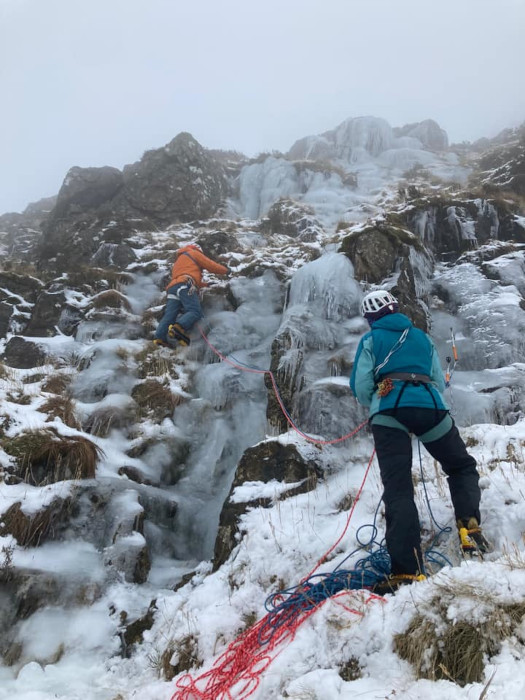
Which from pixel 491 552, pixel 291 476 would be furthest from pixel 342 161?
pixel 491 552

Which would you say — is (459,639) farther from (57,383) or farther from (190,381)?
(57,383)

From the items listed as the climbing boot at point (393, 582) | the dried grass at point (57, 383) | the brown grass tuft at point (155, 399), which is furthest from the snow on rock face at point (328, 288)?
the climbing boot at point (393, 582)

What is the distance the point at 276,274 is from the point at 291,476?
21.3 feet

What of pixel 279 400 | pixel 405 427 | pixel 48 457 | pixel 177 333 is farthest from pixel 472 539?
pixel 177 333

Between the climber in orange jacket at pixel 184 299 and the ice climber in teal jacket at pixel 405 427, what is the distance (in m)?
5.70

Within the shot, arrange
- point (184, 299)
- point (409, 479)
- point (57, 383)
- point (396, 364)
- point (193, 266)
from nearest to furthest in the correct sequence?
1. point (409, 479)
2. point (396, 364)
3. point (57, 383)
4. point (184, 299)
5. point (193, 266)

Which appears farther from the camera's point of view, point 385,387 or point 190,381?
point 190,381

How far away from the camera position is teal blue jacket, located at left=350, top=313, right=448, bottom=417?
127 inches

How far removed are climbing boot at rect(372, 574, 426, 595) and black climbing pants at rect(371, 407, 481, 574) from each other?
1.2 inches

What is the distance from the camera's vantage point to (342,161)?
26.7 metres

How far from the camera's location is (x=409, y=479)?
2984 mm

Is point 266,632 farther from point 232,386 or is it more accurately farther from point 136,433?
point 232,386

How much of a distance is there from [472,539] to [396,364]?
127 cm

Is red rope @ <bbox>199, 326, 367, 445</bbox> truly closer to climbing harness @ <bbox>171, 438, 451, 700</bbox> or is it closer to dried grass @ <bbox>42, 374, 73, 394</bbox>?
climbing harness @ <bbox>171, 438, 451, 700</bbox>
